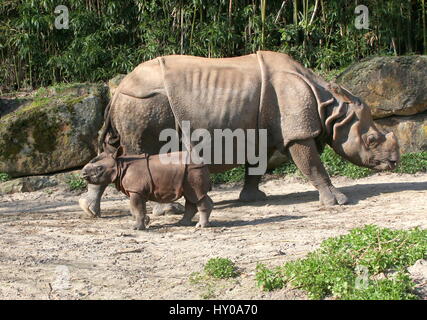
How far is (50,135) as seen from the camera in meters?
10.7

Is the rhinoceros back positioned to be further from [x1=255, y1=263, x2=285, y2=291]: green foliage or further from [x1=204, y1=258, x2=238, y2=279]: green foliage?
[x1=255, y1=263, x2=285, y2=291]: green foliage

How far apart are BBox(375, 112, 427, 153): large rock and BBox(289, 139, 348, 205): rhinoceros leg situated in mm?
3242

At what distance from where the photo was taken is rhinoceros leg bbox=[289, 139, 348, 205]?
8.27 meters

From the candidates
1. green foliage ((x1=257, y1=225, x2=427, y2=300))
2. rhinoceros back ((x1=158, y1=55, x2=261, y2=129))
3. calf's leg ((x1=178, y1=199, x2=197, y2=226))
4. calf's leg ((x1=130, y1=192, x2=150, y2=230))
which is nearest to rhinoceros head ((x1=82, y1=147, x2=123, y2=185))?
calf's leg ((x1=130, y1=192, x2=150, y2=230))

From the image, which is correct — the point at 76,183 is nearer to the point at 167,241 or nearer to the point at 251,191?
the point at 251,191

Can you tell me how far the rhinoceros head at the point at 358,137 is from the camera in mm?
8414

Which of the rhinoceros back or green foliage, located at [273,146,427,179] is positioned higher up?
the rhinoceros back

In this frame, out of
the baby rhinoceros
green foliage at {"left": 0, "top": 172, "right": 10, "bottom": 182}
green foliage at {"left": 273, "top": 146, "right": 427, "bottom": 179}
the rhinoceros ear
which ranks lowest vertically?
green foliage at {"left": 273, "top": 146, "right": 427, "bottom": 179}

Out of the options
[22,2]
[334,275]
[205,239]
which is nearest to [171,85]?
[205,239]

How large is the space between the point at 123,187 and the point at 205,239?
110 centimetres

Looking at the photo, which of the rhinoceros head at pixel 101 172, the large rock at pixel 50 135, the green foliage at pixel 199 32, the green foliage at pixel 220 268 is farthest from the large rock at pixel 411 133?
the green foliage at pixel 220 268

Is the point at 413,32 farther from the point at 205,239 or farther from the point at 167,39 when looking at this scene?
the point at 205,239

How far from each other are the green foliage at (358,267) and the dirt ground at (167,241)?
0.15 m

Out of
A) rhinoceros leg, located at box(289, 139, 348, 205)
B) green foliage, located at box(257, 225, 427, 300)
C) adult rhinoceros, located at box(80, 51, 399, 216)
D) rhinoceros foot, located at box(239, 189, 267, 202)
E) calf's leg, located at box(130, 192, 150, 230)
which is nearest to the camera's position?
green foliage, located at box(257, 225, 427, 300)
